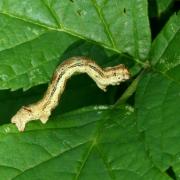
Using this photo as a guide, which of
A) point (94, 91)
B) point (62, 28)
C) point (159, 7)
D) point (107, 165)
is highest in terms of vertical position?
point (62, 28)

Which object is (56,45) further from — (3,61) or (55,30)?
(3,61)

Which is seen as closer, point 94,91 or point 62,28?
point 62,28

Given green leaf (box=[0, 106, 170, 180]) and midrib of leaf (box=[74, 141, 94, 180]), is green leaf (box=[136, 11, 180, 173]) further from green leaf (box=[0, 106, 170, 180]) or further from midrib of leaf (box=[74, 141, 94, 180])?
midrib of leaf (box=[74, 141, 94, 180])

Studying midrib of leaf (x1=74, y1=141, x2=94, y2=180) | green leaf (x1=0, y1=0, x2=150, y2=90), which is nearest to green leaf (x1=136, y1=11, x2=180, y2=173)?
green leaf (x1=0, y1=0, x2=150, y2=90)

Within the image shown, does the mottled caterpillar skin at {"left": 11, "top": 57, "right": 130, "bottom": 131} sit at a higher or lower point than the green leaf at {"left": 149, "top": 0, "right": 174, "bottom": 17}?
lower

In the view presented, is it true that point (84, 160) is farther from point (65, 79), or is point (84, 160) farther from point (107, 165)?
point (65, 79)

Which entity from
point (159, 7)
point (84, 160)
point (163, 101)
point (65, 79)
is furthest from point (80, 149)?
point (159, 7)

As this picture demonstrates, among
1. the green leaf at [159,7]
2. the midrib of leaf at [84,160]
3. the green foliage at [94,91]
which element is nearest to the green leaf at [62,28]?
the green foliage at [94,91]
